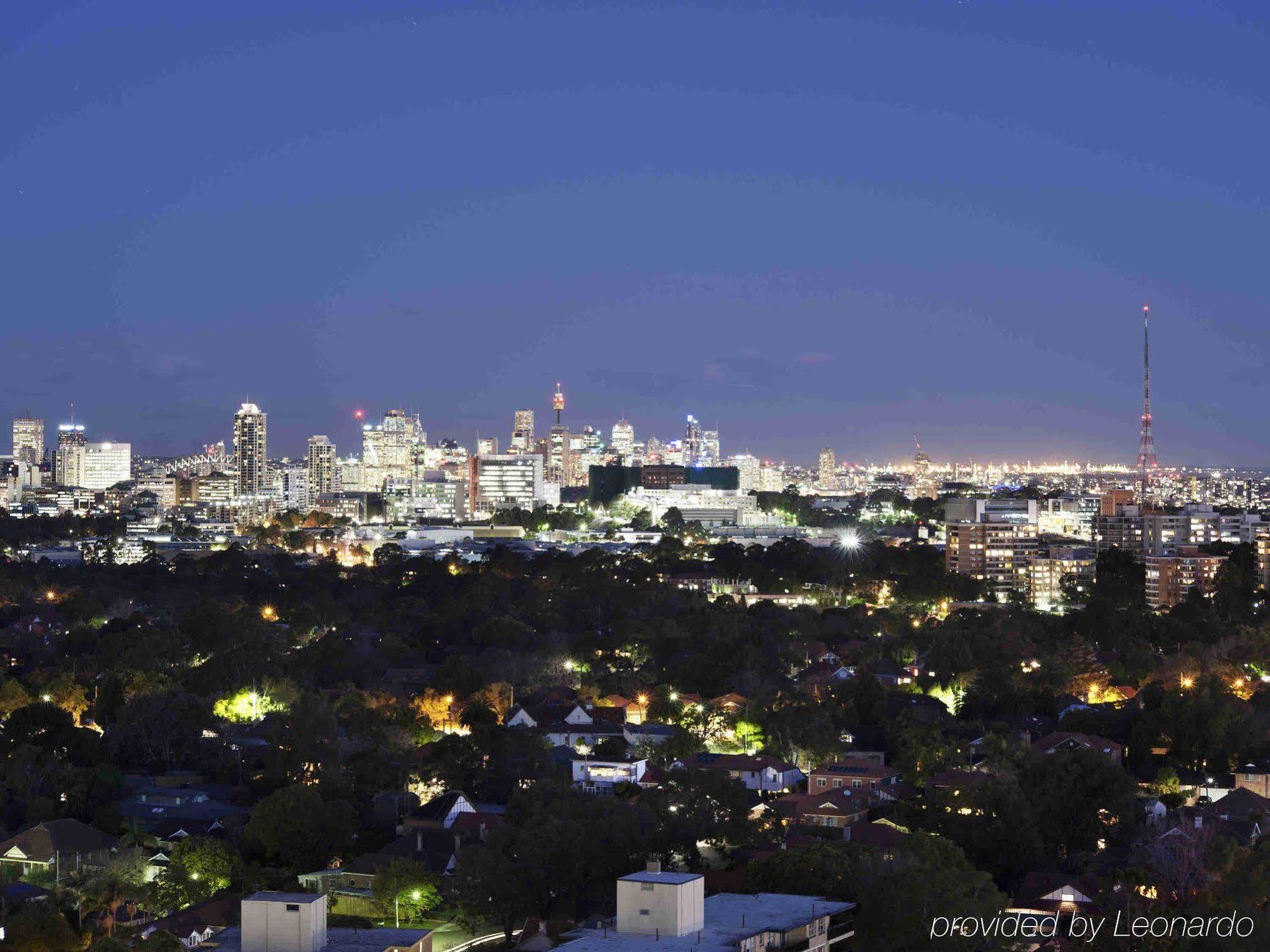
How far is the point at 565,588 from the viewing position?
3575 centimetres

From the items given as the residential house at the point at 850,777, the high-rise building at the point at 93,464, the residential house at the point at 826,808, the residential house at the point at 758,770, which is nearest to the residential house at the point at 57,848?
the residential house at the point at 758,770

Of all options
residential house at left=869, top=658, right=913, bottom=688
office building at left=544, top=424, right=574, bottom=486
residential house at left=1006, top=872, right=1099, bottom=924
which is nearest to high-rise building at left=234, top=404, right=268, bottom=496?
office building at left=544, top=424, right=574, bottom=486

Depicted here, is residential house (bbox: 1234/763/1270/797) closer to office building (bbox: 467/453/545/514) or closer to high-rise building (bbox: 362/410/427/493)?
office building (bbox: 467/453/545/514)

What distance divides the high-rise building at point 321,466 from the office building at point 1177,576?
62624 mm

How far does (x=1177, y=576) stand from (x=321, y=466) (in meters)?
64.1

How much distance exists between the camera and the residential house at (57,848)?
13680 mm

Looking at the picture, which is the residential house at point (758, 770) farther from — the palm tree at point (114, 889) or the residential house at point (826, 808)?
the palm tree at point (114, 889)

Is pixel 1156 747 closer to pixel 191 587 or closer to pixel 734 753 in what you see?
pixel 734 753

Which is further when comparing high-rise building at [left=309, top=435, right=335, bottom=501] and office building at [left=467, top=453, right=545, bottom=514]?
high-rise building at [left=309, top=435, right=335, bottom=501]

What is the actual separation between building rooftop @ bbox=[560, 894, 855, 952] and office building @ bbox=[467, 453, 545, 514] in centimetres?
5949

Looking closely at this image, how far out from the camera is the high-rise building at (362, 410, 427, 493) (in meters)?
94.1

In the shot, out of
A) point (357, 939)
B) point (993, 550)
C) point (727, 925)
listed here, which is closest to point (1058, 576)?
point (993, 550)

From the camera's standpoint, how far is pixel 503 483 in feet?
232

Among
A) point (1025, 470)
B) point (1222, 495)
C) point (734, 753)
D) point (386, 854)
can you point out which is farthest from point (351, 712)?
point (1025, 470)
